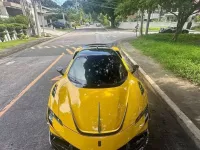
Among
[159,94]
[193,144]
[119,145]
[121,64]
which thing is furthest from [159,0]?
[119,145]

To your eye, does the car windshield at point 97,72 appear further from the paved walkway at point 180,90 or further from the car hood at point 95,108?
the paved walkway at point 180,90

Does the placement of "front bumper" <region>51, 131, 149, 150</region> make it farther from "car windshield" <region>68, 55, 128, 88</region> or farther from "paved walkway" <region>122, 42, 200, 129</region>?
"paved walkway" <region>122, 42, 200, 129</region>

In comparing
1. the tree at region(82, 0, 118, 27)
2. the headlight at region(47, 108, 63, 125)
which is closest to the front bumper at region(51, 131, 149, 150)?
the headlight at region(47, 108, 63, 125)

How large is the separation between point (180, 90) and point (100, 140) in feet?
14.0

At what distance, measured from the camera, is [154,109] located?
5.50m

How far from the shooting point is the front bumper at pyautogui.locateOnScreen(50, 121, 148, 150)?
3012mm

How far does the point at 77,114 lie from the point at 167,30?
1300 inches

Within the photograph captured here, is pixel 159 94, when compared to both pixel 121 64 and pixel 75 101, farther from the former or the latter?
pixel 75 101

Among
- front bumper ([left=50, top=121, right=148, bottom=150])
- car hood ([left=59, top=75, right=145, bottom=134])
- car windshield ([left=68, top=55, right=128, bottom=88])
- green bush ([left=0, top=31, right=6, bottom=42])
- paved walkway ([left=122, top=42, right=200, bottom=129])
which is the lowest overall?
green bush ([left=0, top=31, right=6, bottom=42])

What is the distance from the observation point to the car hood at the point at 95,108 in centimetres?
318

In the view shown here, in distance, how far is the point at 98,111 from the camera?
3422mm

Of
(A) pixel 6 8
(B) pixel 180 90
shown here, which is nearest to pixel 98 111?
(B) pixel 180 90

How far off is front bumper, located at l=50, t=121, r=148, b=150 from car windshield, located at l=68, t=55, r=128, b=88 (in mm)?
1132

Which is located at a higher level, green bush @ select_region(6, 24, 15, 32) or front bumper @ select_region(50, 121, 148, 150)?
front bumper @ select_region(50, 121, 148, 150)
